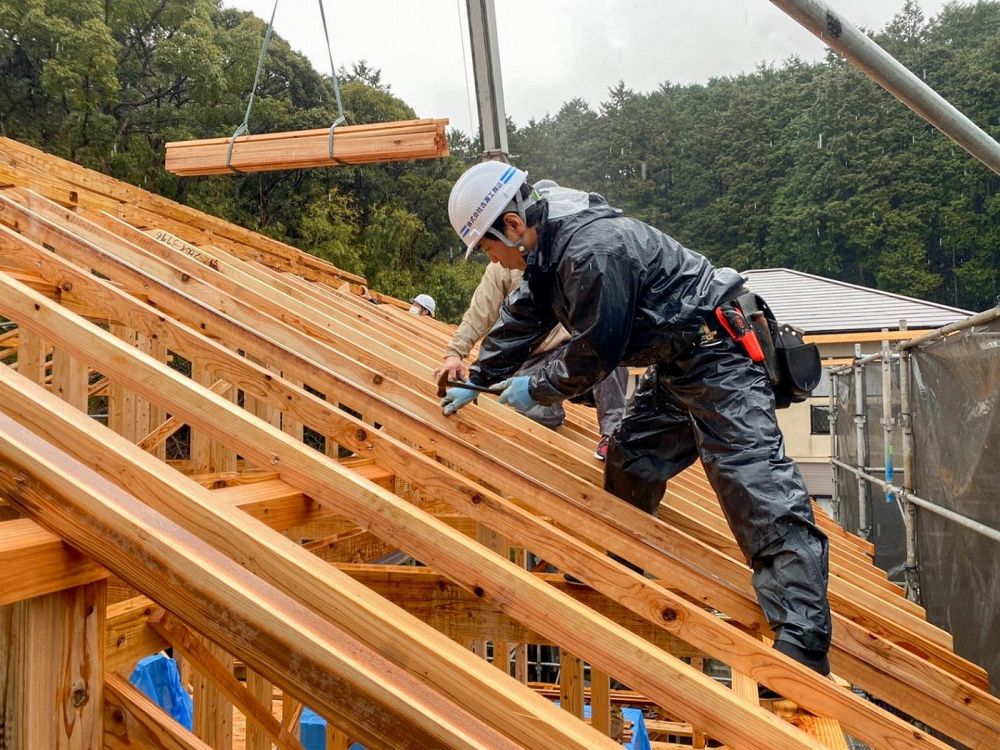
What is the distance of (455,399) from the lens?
10.8 feet

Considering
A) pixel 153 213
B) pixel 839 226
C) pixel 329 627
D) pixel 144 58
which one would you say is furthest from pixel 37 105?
pixel 839 226

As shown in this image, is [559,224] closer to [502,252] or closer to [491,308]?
[502,252]

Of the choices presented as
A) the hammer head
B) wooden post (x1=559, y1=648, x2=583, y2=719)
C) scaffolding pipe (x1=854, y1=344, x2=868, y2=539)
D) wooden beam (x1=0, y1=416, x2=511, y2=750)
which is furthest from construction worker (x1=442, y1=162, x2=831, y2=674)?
scaffolding pipe (x1=854, y1=344, x2=868, y2=539)

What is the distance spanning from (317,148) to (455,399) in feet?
12.3

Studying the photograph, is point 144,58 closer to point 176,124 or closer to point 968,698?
point 176,124

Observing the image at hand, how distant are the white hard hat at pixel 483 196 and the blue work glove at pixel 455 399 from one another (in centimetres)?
74

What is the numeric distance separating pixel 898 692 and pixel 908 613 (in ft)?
3.26

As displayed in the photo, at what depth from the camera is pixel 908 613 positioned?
10.1 feet

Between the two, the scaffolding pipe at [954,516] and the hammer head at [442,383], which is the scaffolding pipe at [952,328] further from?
the hammer head at [442,383]

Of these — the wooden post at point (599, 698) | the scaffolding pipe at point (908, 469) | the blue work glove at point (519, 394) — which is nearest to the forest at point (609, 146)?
the scaffolding pipe at point (908, 469)

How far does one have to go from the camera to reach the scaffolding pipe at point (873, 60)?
257 cm

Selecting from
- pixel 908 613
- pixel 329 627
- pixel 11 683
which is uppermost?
pixel 329 627

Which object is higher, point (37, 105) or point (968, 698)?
point (37, 105)

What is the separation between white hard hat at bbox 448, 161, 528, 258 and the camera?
109 inches
